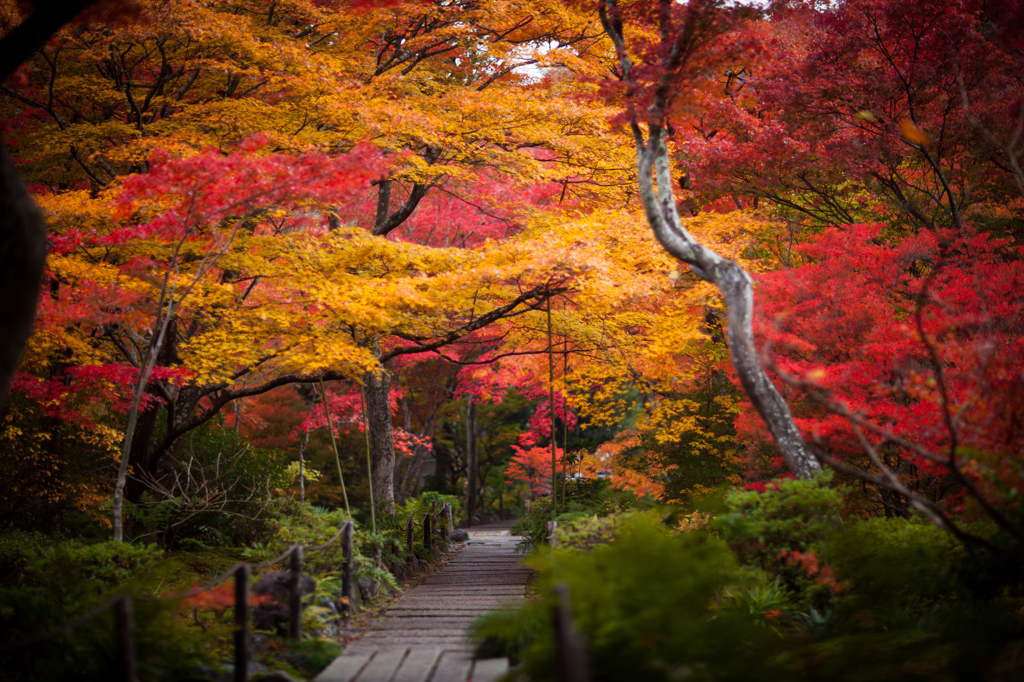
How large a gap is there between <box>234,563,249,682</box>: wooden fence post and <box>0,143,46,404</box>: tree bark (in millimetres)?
2076

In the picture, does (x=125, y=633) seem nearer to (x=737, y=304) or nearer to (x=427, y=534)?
(x=737, y=304)

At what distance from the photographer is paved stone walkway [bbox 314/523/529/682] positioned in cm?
485

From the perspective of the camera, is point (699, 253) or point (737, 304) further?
point (699, 253)

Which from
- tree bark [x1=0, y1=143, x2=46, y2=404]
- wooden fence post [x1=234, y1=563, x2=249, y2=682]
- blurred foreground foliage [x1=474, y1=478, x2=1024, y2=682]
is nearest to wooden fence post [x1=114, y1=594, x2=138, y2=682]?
wooden fence post [x1=234, y1=563, x2=249, y2=682]

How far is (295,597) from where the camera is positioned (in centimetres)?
568

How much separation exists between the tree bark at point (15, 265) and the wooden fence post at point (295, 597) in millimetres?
2845

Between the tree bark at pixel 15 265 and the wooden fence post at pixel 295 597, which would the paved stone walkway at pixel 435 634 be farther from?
the tree bark at pixel 15 265

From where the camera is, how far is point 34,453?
418 inches

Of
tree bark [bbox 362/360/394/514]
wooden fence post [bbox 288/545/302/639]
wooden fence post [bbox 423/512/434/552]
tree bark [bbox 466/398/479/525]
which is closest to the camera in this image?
wooden fence post [bbox 288/545/302/639]

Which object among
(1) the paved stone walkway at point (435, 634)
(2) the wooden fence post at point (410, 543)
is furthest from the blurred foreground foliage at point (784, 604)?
(2) the wooden fence post at point (410, 543)

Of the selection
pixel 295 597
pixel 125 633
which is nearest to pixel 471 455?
pixel 295 597

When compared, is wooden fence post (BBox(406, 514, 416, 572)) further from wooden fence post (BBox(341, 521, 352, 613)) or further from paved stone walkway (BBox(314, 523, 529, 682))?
wooden fence post (BBox(341, 521, 352, 613))

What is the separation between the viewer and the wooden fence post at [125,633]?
11.8 ft

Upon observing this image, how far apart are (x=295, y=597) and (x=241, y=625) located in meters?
1.11
